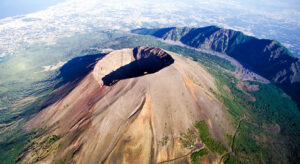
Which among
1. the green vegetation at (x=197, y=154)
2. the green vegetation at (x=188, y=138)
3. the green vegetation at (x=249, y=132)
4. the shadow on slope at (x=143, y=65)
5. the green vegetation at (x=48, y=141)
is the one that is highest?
the shadow on slope at (x=143, y=65)

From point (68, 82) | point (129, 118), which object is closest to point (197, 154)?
point (129, 118)

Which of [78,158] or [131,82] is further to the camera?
[131,82]

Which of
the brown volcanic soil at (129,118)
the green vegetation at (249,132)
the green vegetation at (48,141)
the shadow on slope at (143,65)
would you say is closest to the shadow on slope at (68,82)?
the brown volcanic soil at (129,118)

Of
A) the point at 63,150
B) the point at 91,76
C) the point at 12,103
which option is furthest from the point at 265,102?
the point at 12,103

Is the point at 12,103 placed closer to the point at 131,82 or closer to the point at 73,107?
the point at 73,107

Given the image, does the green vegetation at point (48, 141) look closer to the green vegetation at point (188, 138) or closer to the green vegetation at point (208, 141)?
the green vegetation at point (188, 138)

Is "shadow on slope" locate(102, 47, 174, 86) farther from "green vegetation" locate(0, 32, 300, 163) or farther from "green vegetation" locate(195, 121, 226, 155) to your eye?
"green vegetation" locate(195, 121, 226, 155)

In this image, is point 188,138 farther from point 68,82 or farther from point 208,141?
point 68,82
